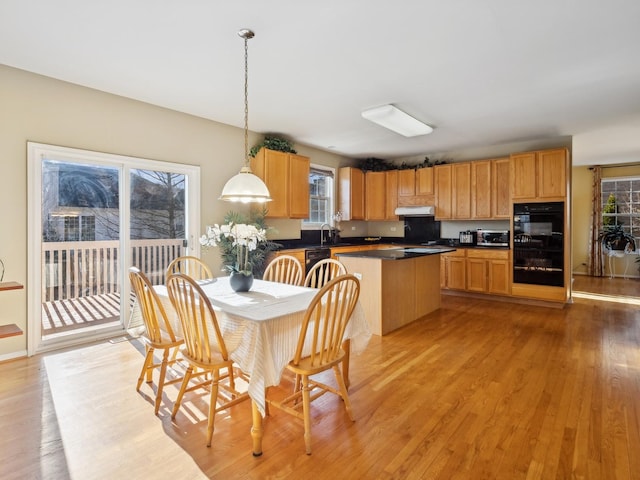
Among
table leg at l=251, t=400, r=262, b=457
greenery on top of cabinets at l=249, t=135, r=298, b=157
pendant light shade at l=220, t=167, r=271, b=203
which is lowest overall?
table leg at l=251, t=400, r=262, b=457

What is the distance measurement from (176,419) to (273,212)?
3.31m

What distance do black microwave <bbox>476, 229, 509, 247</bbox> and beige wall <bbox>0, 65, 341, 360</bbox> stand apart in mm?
4574

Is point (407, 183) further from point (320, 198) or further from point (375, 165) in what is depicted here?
point (320, 198)

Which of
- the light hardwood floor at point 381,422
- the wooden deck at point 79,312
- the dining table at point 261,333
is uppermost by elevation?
the dining table at point 261,333

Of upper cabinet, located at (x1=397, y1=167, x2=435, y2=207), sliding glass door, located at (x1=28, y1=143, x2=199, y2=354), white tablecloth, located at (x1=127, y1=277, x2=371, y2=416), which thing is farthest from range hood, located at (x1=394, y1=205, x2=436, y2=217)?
white tablecloth, located at (x1=127, y1=277, x2=371, y2=416)

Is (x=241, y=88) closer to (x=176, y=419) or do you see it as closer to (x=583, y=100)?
(x=176, y=419)

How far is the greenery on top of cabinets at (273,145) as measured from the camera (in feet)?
16.6

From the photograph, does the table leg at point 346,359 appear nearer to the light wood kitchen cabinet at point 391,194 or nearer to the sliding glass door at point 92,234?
the sliding glass door at point 92,234

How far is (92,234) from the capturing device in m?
3.75

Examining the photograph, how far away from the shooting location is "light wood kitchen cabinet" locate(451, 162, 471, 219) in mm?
6020

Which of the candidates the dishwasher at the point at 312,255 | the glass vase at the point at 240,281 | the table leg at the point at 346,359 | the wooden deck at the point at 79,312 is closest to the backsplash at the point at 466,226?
the dishwasher at the point at 312,255

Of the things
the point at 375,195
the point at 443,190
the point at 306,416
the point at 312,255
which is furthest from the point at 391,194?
the point at 306,416

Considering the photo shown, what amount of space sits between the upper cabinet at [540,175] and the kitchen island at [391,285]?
1.93 meters

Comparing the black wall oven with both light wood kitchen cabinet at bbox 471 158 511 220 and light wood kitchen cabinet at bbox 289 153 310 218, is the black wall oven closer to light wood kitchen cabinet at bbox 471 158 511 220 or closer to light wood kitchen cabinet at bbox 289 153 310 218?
light wood kitchen cabinet at bbox 471 158 511 220
